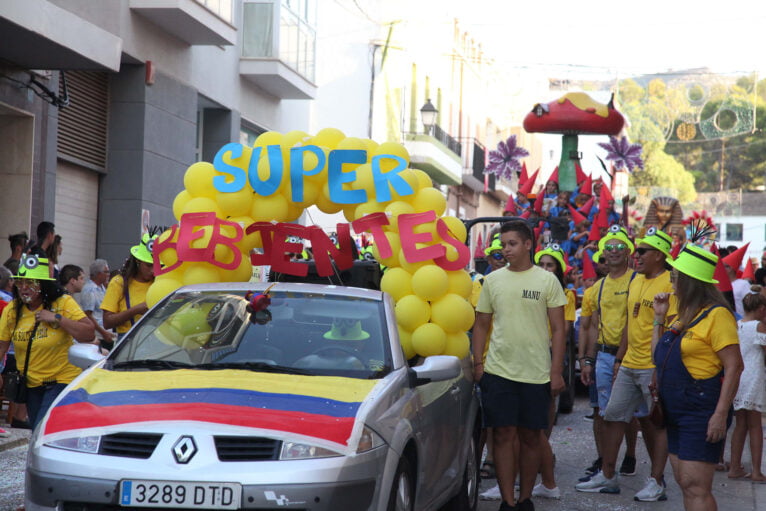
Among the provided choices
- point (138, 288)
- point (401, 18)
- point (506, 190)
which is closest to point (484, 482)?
point (138, 288)

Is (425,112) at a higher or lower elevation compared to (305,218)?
higher

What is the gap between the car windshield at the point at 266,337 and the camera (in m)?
6.20

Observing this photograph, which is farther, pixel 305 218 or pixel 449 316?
pixel 305 218

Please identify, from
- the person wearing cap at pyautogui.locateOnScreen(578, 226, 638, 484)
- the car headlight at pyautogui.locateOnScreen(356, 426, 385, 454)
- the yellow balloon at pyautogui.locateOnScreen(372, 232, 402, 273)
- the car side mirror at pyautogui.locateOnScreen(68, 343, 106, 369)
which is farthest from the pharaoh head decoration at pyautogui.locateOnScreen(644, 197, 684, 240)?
the car headlight at pyautogui.locateOnScreen(356, 426, 385, 454)

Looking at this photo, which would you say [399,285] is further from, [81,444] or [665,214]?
[665,214]

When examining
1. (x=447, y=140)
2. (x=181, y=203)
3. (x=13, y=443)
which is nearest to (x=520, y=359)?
(x=181, y=203)

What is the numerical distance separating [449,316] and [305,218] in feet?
67.4

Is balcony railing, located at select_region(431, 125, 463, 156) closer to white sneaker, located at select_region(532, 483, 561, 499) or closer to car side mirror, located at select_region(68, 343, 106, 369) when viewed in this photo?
white sneaker, located at select_region(532, 483, 561, 499)

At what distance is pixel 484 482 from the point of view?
9766 mm

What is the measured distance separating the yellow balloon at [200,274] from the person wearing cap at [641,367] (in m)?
3.18

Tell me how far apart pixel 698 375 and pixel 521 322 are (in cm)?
168

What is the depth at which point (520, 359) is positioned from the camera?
7.84 metres

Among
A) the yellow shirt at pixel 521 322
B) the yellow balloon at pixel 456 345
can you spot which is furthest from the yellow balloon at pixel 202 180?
the yellow shirt at pixel 521 322

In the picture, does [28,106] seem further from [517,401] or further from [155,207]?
[517,401]
